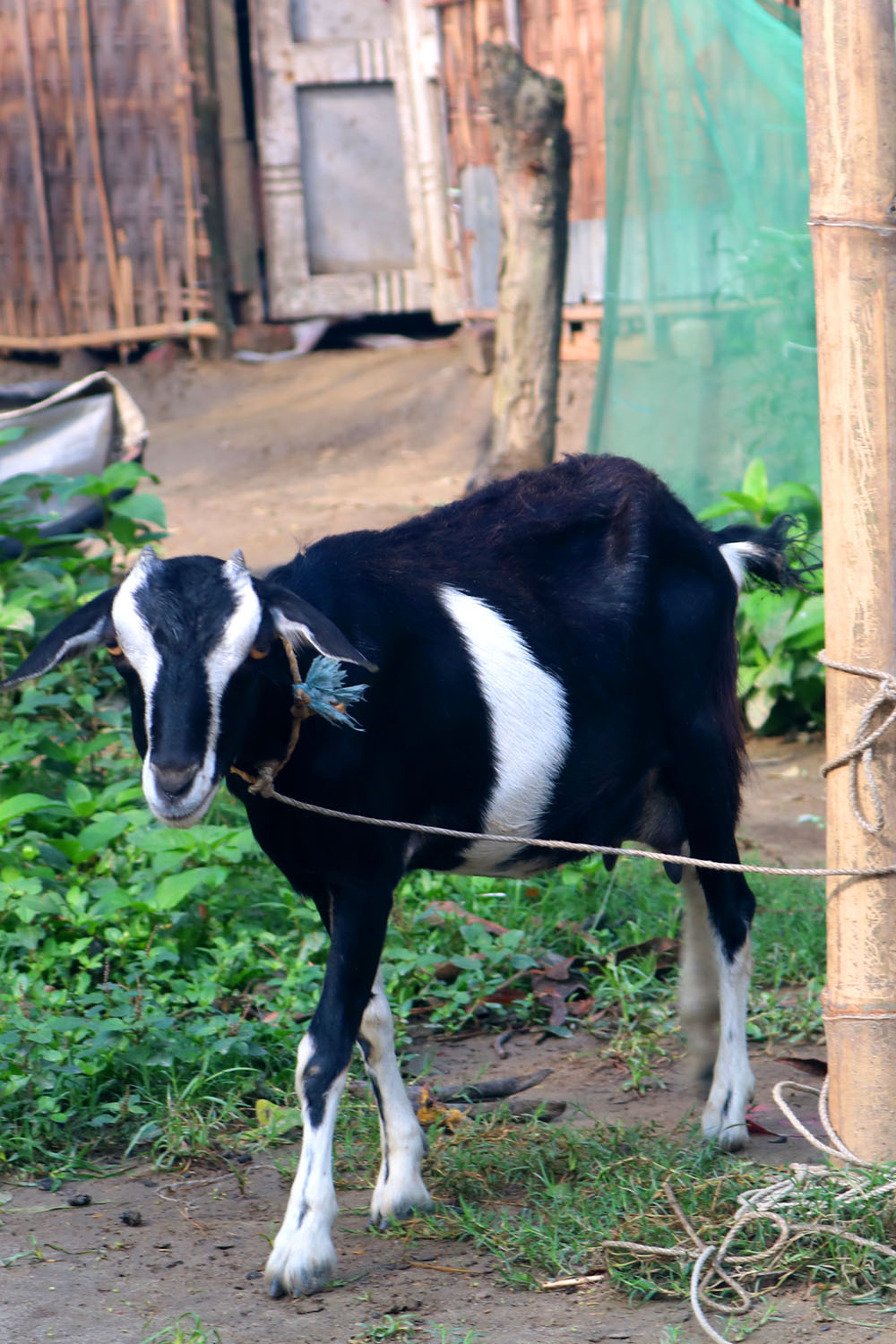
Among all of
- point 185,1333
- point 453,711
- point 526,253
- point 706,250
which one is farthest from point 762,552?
point 526,253

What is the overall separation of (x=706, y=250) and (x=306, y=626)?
4495 mm

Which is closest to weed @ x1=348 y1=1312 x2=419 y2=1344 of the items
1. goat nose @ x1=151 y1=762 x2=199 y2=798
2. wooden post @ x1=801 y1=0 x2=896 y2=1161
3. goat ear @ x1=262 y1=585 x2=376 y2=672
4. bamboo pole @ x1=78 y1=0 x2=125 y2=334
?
wooden post @ x1=801 y1=0 x2=896 y2=1161

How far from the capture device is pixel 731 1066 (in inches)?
141

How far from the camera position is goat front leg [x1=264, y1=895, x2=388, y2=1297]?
2.94 meters

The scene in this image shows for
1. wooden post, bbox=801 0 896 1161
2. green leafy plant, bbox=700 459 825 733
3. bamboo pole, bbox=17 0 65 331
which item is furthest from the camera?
bamboo pole, bbox=17 0 65 331

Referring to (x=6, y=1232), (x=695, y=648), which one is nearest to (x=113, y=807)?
(x=6, y=1232)

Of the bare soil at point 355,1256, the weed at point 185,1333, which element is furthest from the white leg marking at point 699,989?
the weed at point 185,1333

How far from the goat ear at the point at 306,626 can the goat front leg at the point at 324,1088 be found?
583 millimetres

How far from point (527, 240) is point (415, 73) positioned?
5.01m

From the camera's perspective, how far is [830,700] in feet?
10.2

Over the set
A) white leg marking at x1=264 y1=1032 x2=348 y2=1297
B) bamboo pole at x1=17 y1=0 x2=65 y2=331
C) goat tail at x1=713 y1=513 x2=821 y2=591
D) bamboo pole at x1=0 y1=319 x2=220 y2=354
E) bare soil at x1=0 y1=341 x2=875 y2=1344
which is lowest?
bare soil at x1=0 y1=341 x2=875 y2=1344

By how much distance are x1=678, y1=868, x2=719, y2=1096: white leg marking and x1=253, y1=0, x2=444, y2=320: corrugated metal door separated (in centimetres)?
948

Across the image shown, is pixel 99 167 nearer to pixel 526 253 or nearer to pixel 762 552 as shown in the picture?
pixel 526 253

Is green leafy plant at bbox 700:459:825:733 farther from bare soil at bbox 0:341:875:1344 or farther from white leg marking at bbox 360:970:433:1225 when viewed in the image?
white leg marking at bbox 360:970:433:1225
